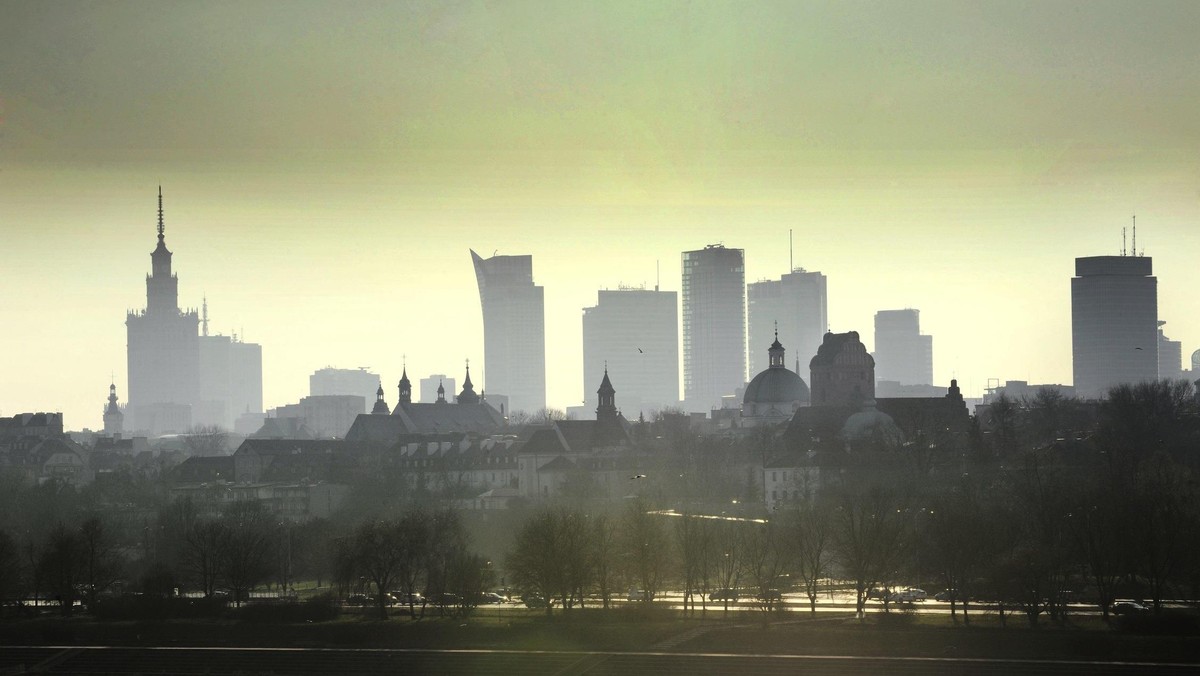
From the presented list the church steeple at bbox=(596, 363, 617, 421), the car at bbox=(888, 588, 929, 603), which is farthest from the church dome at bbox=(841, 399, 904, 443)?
the car at bbox=(888, 588, 929, 603)

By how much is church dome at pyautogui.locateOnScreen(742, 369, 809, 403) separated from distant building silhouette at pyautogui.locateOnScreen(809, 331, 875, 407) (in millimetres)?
8445

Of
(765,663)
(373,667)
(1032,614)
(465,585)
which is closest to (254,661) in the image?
(373,667)

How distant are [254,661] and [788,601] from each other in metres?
25.6

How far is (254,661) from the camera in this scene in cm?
8269

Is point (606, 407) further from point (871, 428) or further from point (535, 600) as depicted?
point (535, 600)

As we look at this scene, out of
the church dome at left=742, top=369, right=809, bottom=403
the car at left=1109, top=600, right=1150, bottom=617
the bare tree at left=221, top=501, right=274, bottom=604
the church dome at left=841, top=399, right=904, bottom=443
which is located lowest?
the car at left=1109, top=600, right=1150, bottom=617

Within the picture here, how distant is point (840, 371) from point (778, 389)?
13.2m

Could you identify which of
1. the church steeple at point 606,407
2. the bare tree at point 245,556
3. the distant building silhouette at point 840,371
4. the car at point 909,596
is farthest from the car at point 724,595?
the distant building silhouette at point 840,371

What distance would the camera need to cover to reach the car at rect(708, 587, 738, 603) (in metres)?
90.9

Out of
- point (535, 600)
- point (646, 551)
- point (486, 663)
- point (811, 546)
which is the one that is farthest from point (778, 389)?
point (486, 663)

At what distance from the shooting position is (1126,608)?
80375 mm

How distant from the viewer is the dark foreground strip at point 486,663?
72312 mm

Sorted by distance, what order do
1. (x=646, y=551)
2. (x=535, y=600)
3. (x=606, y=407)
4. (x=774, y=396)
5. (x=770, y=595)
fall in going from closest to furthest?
(x=770, y=595) → (x=535, y=600) → (x=646, y=551) → (x=606, y=407) → (x=774, y=396)

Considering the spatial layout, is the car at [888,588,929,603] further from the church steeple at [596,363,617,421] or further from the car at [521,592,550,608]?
the church steeple at [596,363,617,421]
